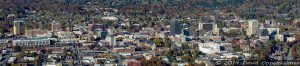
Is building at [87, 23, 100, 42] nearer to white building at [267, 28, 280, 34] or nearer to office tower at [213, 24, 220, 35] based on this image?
office tower at [213, 24, 220, 35]

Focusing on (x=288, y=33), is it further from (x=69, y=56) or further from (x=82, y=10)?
(x=82, y=10)

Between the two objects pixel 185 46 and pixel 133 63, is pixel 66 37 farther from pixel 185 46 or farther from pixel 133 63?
pixel 133 63

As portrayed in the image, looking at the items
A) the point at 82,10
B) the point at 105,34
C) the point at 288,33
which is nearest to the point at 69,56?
the point at 105,34

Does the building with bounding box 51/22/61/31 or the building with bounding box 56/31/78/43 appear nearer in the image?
the building with bounding box 56/31/78/43

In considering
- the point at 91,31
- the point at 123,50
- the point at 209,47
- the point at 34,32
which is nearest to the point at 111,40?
the point at 123,50

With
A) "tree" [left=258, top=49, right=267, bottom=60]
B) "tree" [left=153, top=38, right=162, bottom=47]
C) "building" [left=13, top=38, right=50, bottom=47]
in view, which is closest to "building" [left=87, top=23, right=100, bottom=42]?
"building" [left=13, top=38, right=50, bottom=47]

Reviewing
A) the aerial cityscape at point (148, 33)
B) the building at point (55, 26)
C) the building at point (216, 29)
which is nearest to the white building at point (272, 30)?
the aerial cityscape at point (148, 33)

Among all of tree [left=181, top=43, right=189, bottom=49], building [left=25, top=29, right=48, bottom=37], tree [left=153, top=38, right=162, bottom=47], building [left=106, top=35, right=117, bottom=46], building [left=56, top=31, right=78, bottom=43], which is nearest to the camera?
tree [left=181, top=43, right=189, bottom=49]

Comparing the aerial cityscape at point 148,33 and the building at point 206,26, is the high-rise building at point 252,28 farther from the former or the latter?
the building at point 206,26
